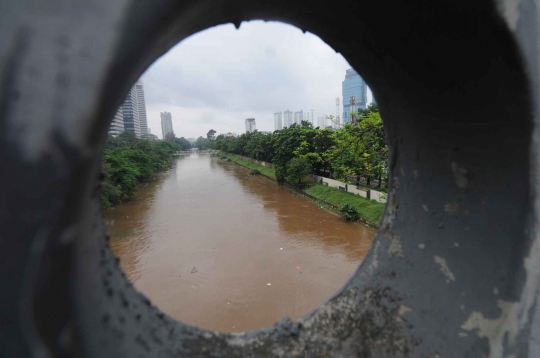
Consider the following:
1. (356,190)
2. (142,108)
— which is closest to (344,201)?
(356,190)

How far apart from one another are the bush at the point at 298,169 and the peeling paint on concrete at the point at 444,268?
40.0 ft

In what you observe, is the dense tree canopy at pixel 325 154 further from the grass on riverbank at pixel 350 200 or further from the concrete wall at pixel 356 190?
the grass on riverbank at pixel 350 200

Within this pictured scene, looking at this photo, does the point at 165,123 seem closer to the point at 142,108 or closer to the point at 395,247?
the point at 142,108

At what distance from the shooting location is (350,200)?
9977 millimetres

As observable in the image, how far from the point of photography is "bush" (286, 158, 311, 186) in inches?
517

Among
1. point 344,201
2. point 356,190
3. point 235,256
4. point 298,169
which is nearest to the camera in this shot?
point 235,256

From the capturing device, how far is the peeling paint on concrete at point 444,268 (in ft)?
2.99

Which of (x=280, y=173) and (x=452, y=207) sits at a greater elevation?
(x=452, y=207)

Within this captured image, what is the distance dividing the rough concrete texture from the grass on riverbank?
7672mm

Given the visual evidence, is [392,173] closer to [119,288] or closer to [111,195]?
[119,288]

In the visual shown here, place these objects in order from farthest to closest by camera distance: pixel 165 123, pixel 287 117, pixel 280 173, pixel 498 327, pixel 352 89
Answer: pixel 165 123 < pixel 287 117 < pixel 352 89 < pixel 280 173 < pixel 498 327

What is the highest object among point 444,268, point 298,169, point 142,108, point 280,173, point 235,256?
point 142,108

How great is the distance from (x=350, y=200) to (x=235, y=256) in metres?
4.91

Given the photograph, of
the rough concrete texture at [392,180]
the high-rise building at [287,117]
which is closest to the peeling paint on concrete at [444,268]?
the rough concrete texture at [392,180]
